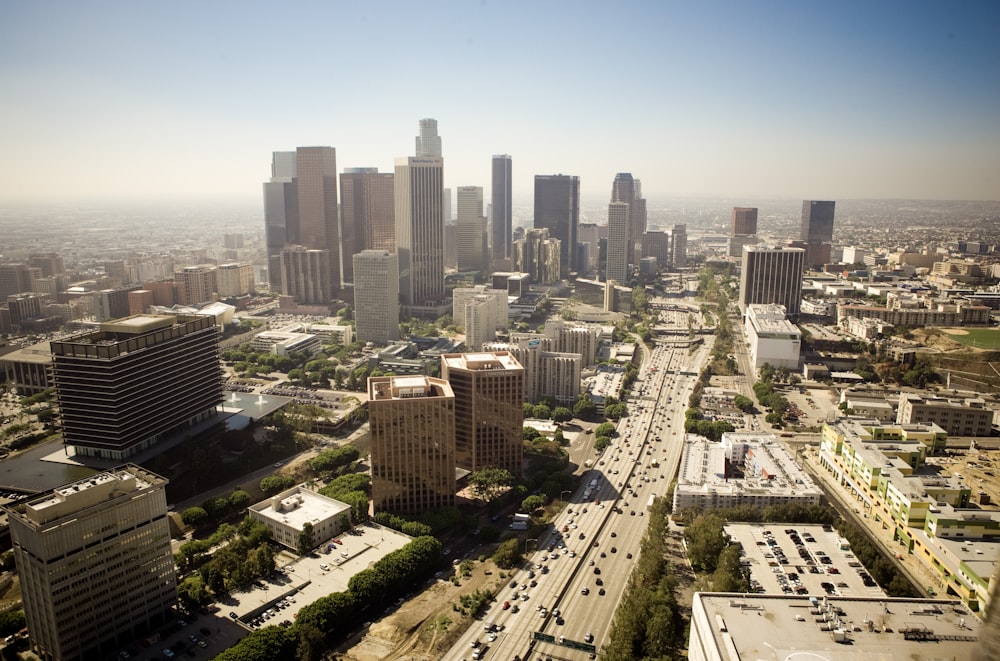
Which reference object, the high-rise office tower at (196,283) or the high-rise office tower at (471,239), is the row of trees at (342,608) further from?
the high-rise office tower at (471,239)

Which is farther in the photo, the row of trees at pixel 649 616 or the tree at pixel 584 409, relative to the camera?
the tree at pixel 584 409

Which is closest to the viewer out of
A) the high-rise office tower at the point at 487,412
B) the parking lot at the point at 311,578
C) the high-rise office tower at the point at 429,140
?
the parking lot at the point at 311,578

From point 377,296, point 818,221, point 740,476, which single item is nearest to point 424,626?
point 740,476

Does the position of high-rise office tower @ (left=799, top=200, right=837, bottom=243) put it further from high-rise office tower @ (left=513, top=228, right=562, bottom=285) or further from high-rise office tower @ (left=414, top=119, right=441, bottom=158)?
high-rise office tower @ (left=414, top=119, right=441, bottom=158)

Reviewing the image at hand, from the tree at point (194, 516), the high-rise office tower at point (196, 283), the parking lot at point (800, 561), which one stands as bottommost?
the tree at point (194, 516)

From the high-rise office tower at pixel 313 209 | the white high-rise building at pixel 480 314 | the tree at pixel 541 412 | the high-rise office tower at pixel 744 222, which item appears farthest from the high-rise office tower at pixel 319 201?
the high-rise office tower at pixel 744 222

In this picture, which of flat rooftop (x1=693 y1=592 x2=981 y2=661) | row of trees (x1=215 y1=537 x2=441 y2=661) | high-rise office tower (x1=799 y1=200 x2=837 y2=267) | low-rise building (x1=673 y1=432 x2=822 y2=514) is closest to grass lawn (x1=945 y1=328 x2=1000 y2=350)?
low-rise building (x1=673 y1=432 x2=822 y2=514)

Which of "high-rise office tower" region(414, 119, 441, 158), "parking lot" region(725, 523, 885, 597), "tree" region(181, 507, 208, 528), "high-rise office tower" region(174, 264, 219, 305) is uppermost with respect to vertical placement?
"high-rise office tower" region(414, 119, 441, 158)

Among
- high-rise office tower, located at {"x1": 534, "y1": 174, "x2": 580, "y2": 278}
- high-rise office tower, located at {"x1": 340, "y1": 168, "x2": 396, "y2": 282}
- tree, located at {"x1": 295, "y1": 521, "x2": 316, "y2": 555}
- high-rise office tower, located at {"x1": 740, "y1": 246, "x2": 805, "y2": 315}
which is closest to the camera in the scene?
tree, located at {"x1": 295, "y1": 521, "x2": 316, "y2": 555}
